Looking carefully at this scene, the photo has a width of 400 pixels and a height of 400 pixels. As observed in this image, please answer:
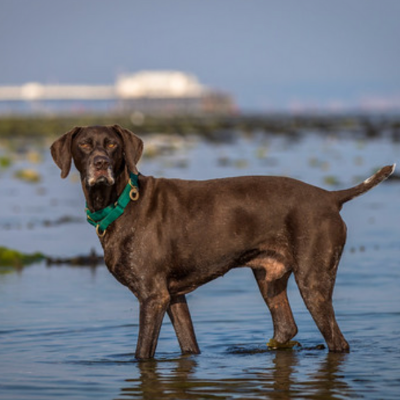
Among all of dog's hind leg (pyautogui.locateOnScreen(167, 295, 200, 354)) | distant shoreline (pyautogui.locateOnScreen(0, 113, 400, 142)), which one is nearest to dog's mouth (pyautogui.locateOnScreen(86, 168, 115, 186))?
dog's hind leg (pyautogui.locateOnScreen(167, 295, 200, 354))

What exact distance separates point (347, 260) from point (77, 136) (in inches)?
259

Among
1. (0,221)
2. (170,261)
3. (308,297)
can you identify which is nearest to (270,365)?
Answer: (308,297)

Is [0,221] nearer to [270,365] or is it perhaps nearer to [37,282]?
[37,282]

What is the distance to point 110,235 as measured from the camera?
8727 millimetres

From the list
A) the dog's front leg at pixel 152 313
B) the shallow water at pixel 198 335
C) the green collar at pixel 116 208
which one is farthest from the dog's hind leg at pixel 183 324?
the green collar at pixel 116 208

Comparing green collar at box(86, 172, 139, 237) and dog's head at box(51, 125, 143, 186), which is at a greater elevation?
dog's head at box(51, 125, 143, 186)

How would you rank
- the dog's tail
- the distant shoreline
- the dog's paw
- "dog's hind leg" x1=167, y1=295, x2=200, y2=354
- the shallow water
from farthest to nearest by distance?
the distant shoreline
the dog's paw
"dog's hind leg" x1=167, y1=295, x2=200, y2=354
the dog's tail
the shallow water

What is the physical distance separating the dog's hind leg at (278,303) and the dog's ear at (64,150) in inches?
73.3

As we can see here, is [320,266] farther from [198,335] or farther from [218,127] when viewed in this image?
[218,127]

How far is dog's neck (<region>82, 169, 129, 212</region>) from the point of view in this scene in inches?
344

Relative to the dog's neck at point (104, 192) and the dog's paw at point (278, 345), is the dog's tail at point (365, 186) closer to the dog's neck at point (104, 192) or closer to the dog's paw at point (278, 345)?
the dog's paw at point (278, 345)

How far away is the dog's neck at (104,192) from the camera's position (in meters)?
8.73

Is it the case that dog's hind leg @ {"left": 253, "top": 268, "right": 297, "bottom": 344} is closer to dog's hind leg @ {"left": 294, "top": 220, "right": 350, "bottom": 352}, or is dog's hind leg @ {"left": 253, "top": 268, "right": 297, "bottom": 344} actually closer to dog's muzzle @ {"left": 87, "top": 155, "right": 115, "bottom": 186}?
dog's hind leg @ {"left": 294, "top": 220, "right": 350, "bottom": 352}

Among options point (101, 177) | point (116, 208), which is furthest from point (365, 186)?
point (101, 177)
